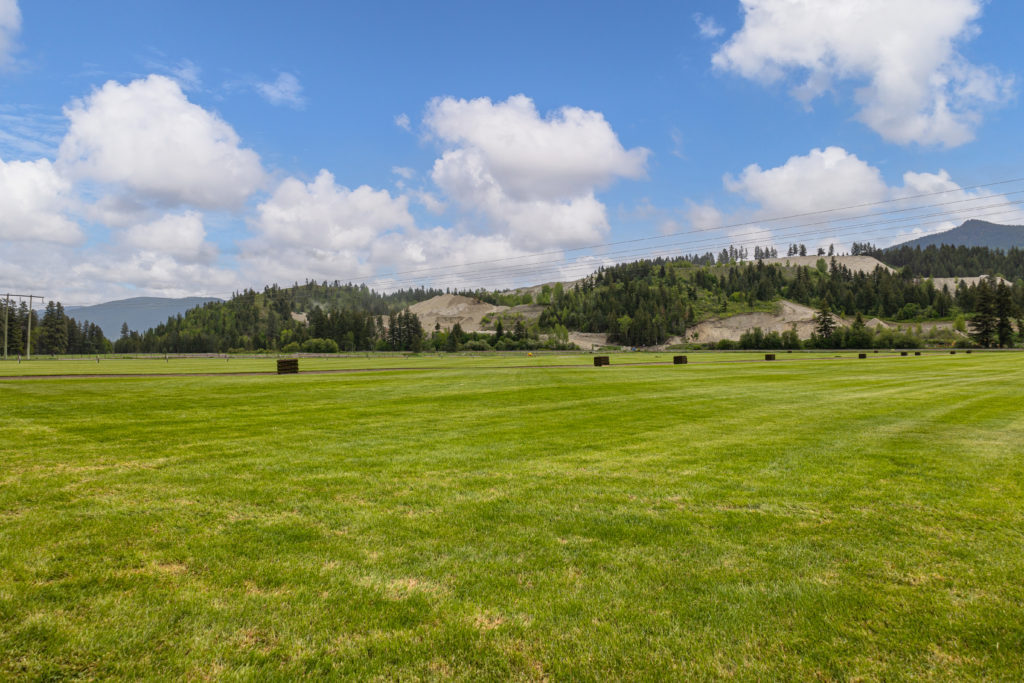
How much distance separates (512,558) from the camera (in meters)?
5.91

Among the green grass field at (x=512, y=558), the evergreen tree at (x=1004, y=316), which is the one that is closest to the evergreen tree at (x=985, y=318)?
the evergreen tree at (x=1004, y=316)

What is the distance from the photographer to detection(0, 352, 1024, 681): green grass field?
412cm

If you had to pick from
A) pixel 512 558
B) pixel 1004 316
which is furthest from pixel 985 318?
pixel 512 558

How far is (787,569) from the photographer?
18.7ft

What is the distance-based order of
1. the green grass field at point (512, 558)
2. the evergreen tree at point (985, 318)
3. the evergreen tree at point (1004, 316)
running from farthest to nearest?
1. the evergreen tree at point (985, 318)
2. the evergreen tree at point (1004, 316)
3. the green grass field at point (512, 558)

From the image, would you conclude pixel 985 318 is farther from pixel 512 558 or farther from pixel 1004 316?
pixel 512 558

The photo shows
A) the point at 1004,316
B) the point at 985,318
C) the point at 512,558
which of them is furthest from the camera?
the point at 985,318

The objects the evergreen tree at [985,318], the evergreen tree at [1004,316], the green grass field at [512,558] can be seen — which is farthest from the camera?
the evergreen tree at [985,318]

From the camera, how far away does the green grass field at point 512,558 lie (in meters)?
4.12

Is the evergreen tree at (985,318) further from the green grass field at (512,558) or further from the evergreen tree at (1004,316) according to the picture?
the green grass field at (512,558)

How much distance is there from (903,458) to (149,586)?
14.0m

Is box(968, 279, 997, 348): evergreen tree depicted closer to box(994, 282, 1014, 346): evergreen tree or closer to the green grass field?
box(994, 282, 1014, 346): evergreen tree

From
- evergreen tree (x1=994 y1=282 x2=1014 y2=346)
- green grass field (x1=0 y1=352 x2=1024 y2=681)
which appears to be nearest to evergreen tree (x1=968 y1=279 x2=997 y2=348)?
evergreen tree (x1=994 y1=282 x2=1014 y2=346)

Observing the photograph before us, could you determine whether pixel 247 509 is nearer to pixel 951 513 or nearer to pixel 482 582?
pixel 482 582
